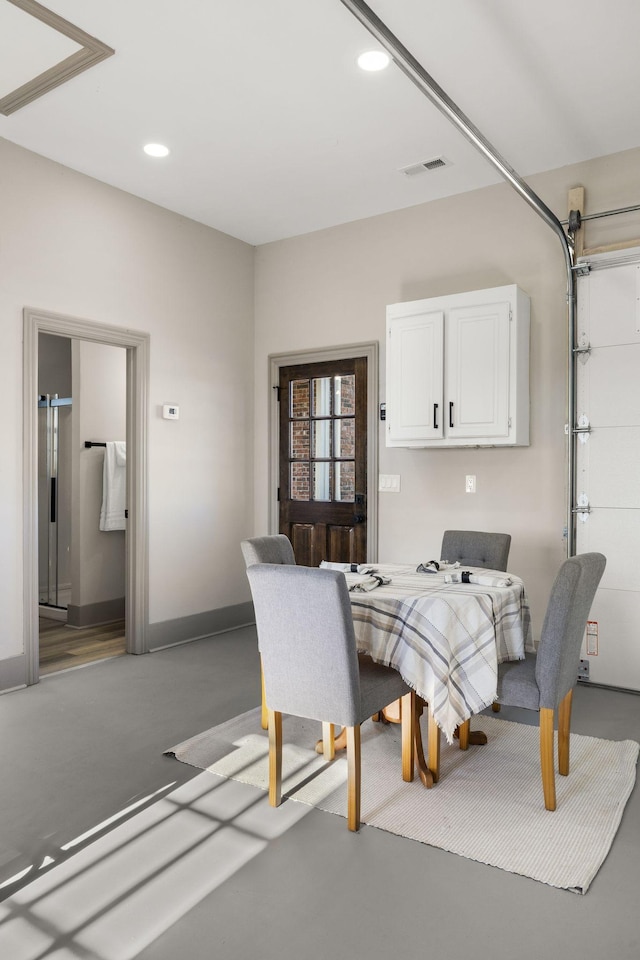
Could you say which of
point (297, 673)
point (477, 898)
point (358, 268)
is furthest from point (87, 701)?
point (358, 268)

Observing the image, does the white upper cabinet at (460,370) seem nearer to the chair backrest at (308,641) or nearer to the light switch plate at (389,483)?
the light switch plate at (389,483)

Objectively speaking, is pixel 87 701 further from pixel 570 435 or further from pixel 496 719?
pixel 570 435

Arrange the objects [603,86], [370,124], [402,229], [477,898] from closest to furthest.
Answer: [477,898] → [603,86] → [370,124] → [402,229]

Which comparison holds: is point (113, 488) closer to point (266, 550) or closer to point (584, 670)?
point (266, 550)

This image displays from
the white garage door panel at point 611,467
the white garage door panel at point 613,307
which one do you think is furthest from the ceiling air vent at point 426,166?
the white garage door panel at point 611,467

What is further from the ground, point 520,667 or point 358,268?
point 358,268

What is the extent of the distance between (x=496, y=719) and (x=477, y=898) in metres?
1.47

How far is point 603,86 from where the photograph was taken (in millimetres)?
3379

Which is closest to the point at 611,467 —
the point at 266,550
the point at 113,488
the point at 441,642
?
the point at 441,642

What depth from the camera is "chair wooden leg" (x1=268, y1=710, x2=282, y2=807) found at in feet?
8.29

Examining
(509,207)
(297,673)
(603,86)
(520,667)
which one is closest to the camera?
(297,673)

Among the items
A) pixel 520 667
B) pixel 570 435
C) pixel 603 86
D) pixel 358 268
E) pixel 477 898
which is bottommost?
pixel 477 898

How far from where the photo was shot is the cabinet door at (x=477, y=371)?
413cm

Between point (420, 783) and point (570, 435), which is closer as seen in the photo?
point (420, 783)
